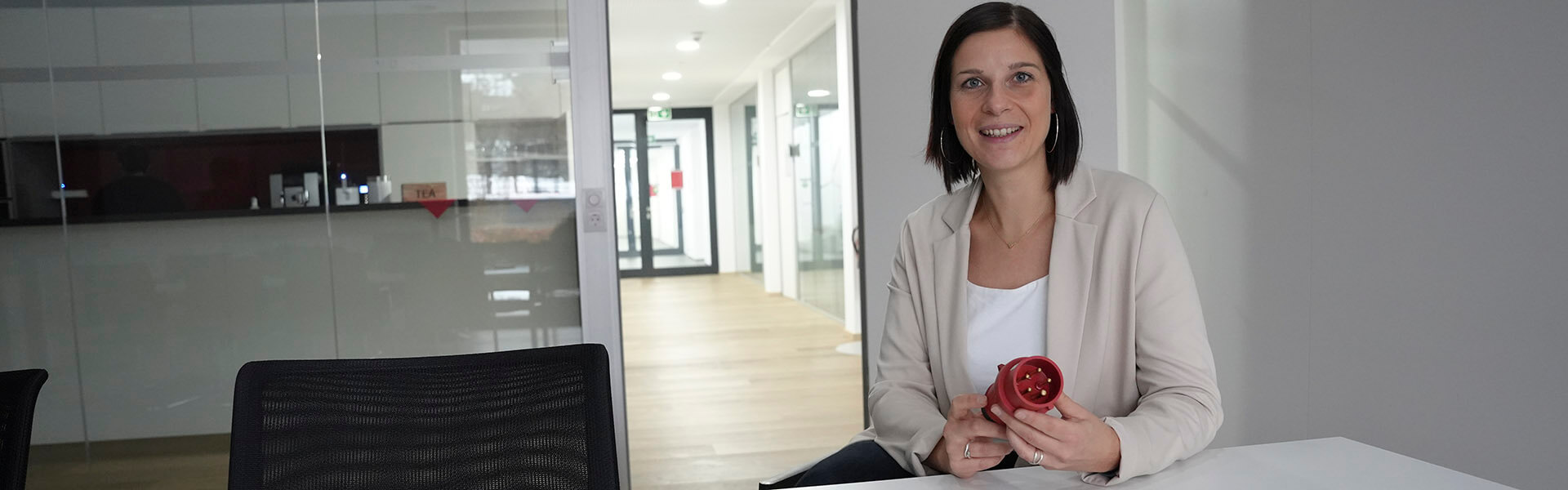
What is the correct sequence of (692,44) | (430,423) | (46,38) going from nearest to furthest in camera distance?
(430,423), (46,38), (692,44)

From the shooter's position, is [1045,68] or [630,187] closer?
[1045,68]

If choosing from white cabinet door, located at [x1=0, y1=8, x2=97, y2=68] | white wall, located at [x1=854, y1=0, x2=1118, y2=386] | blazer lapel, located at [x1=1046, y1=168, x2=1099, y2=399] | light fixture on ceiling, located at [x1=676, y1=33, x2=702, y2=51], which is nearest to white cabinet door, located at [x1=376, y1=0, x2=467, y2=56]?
white cabinet door, located at [x1=0, y1=8, x2=97, y2=68]

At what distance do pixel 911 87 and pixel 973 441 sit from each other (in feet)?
7.70

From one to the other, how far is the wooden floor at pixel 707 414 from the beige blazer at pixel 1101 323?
2117 millimetres

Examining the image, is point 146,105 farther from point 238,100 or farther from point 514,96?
point 514,96

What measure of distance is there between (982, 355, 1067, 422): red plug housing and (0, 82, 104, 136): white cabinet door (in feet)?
9.86

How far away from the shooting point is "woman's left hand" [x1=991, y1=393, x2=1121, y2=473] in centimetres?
114

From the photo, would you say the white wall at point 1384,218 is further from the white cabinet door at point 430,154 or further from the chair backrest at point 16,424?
the chair backrest at point 16,424

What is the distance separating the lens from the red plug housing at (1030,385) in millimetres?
1100

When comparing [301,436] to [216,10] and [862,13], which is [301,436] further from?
[862,13]

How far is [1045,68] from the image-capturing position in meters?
1.58

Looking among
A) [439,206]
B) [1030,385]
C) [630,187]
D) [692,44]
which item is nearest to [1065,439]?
[1030,385]

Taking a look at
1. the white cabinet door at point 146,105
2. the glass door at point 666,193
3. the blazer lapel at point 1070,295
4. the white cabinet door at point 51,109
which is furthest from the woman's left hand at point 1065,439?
the glass door at point 666,193

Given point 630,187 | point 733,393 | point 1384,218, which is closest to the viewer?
point 1384,218
